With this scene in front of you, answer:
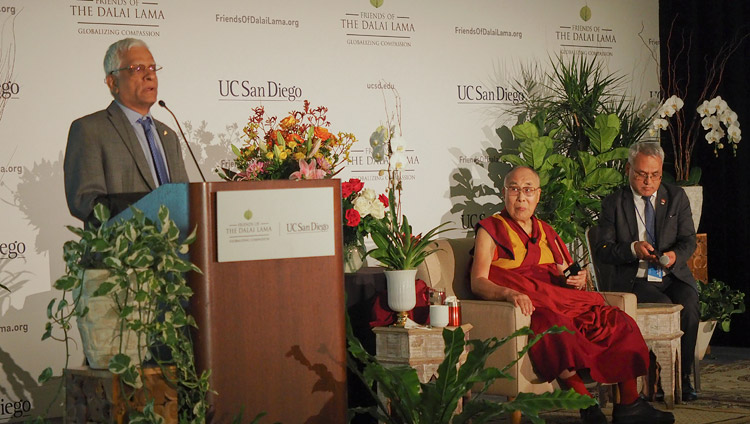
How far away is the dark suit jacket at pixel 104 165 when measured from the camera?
2850mm

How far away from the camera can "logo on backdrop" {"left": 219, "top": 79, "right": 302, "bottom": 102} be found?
4949 millimetres

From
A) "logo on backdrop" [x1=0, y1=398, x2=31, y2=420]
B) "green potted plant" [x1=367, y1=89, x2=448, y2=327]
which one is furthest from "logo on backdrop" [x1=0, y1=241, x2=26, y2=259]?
"green potted plant" [x1=367, y1=89, x2=448, y2=327]

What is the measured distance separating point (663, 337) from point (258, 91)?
236 cm

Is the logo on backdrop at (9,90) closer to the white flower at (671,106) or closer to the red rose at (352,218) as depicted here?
the red rose at (352,218)

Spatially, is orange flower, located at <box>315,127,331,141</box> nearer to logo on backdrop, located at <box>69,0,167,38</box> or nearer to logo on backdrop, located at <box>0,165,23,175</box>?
logo on backdrop, located at <box>69,0,167,38</box>

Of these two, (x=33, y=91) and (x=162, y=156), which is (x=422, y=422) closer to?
(x=162, y=156)

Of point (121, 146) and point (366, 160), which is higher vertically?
point (366, 160)

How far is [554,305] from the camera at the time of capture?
409cm

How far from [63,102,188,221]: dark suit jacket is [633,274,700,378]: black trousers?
268cm

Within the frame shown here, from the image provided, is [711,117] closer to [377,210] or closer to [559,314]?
[559,314]

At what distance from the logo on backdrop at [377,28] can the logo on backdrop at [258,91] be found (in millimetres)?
471

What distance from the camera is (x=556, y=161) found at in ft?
18.7

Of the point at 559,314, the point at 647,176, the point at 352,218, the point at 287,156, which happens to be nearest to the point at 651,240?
the point at 647,176

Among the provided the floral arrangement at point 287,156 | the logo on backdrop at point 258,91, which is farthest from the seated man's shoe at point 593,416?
the logo on backdrop at point 258,91
